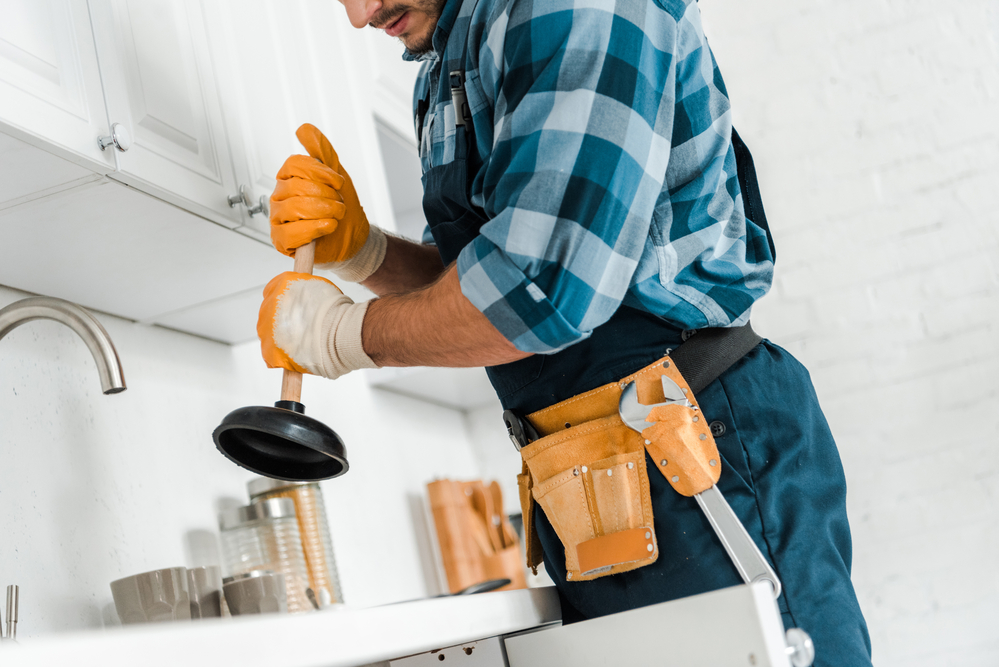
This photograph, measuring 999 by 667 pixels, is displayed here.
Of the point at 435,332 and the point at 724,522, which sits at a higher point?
the point at 435,332

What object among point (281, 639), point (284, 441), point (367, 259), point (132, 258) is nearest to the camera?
point (281, 639)

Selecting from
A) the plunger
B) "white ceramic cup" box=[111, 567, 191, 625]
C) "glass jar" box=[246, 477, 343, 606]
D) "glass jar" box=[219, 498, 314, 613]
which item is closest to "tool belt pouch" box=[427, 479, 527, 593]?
"glass jar" box=[246, 477, 343, 606]

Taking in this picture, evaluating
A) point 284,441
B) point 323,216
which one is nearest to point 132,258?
point 323,216

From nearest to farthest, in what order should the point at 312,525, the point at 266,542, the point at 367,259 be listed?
the point at 367,259 < the point at 266,542 < the point at 312,525

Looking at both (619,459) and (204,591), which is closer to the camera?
(619,459)

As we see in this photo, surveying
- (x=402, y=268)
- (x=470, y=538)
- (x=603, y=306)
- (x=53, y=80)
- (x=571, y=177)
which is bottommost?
(x=470, y=538)

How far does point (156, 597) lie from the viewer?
3.22 feet

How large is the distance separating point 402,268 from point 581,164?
0.56m

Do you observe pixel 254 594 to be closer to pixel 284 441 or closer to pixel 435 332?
pixel 284 441

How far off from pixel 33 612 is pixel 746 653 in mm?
840

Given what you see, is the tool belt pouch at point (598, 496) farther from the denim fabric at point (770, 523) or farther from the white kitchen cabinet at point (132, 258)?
the white kitchen cabinet at point (132, 258)

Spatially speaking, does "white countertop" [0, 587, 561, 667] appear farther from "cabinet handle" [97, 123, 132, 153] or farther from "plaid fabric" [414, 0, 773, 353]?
"cabinet handle" [97, 123, 132, 153]

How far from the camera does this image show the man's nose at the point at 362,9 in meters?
0.98

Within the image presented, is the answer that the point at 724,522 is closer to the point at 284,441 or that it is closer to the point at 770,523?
the point at 770,523
